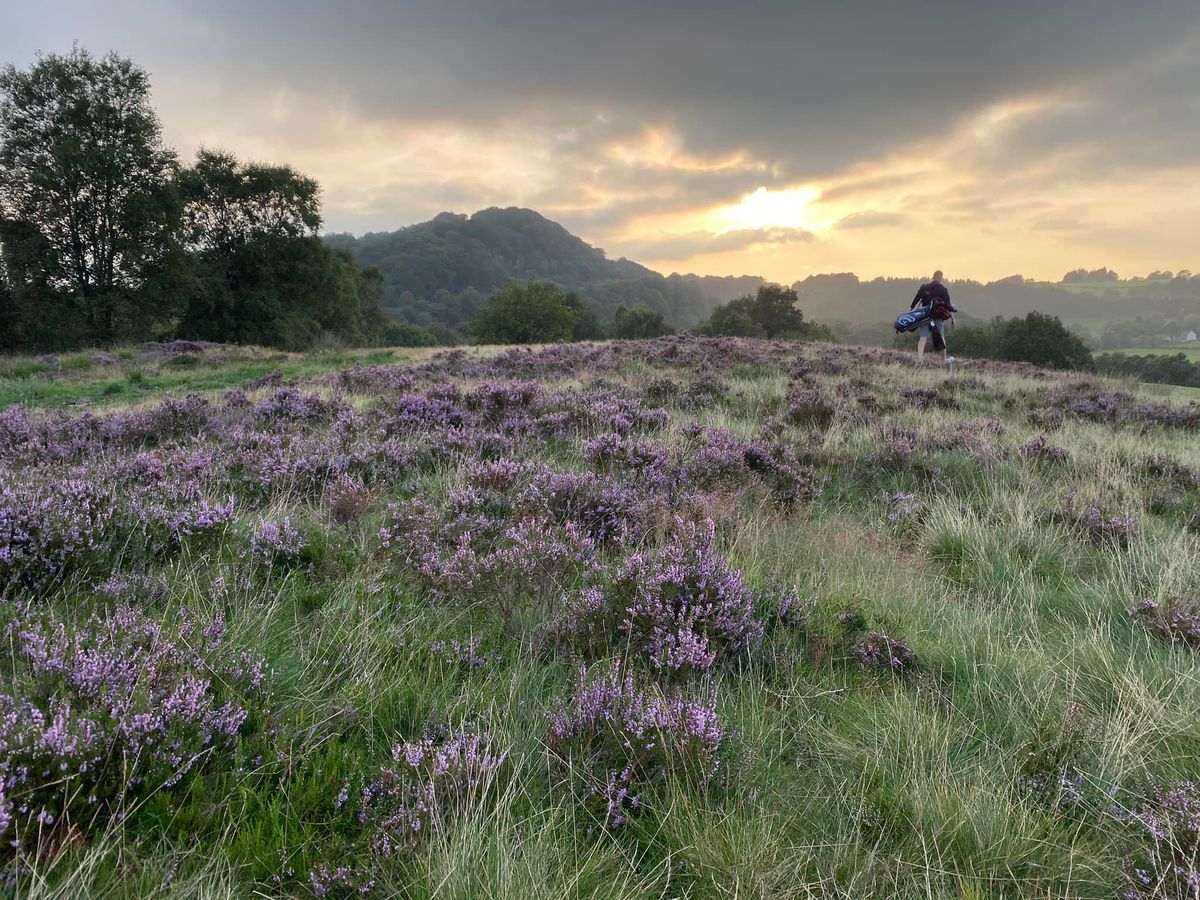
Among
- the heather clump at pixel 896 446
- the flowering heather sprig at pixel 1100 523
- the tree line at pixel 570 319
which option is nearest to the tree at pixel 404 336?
the tree line at pixel 570 319

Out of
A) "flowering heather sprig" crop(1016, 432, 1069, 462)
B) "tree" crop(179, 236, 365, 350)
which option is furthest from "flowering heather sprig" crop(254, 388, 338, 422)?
"tree" crop(179, 236, 365, 350)

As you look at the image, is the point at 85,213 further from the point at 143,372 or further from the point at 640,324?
the point at 640,324

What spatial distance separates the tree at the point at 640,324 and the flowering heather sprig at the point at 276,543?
277ft

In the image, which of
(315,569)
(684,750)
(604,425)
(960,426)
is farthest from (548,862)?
(960,426)

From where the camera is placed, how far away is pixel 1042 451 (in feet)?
20.6

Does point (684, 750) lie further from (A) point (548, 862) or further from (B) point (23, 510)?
(B) point (23, 510)

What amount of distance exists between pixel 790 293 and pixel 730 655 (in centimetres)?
9006

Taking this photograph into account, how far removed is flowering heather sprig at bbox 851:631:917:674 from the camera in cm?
250

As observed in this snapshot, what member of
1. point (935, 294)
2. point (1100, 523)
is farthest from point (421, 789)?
point (935, 294)

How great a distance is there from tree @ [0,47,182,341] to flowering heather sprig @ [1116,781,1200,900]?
3489cm

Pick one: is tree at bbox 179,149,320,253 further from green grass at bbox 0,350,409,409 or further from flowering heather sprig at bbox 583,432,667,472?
flowering heather sprig at bbox 583,432,667,472

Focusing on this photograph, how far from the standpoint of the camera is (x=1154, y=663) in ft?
8.11

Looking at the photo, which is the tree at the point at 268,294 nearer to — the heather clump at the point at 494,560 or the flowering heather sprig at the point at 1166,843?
the heather clump at the point at 494,560

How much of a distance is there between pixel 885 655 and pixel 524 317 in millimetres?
77553
